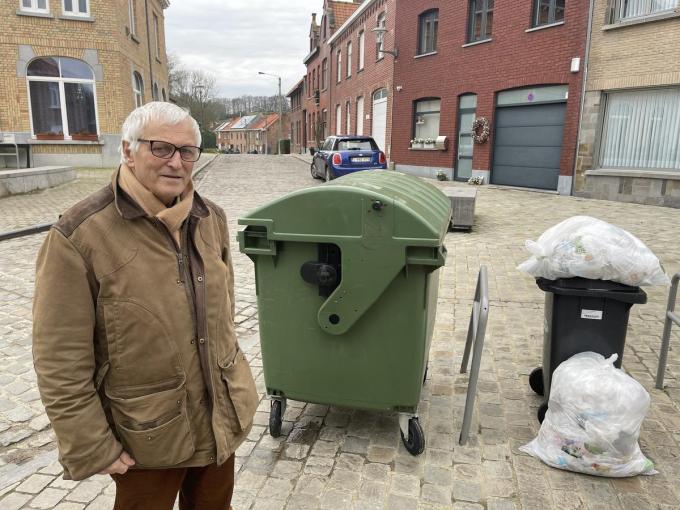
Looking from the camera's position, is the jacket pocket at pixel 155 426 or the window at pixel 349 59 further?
the window at pixel 349 59

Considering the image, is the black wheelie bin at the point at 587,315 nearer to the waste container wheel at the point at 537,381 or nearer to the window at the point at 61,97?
the waste container wheel at the point at 537,381

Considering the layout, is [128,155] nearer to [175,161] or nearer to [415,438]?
[175,161]

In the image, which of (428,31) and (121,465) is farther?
(428,31)

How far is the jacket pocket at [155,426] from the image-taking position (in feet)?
5.47

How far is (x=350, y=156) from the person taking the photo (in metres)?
16.3

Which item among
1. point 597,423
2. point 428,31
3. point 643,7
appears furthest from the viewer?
point 428,31

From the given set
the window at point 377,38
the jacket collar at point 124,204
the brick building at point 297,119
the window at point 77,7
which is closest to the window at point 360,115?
the window at point 377,38

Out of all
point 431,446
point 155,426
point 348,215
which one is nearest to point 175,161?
point 155,426

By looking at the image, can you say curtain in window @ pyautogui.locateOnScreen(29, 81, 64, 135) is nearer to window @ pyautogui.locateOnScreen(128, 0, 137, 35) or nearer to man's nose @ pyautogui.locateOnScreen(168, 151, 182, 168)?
window @ pyautogui.locateOnScreen(128, 0, 137, 35)

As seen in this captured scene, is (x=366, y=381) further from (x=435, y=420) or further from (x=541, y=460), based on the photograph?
(x=541, y=460)

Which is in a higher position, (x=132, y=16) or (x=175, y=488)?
(x=132, y=16)

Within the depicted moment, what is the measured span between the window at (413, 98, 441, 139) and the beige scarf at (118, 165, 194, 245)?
18910mm

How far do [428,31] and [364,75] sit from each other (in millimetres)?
7050

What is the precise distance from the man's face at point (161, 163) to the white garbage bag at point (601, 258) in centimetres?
220
